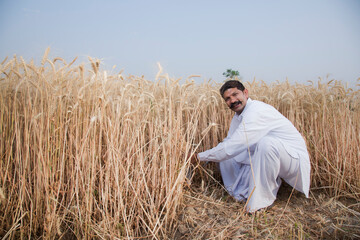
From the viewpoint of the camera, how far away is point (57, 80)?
5.16ft

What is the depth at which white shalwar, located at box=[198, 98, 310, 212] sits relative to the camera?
194cm

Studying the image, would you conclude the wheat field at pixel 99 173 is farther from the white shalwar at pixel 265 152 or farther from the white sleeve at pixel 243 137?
the white sleeve at pixel 243 137

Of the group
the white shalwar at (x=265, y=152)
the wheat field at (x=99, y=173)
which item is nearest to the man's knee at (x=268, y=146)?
Result: the white shalwar at (x=265, y=152)

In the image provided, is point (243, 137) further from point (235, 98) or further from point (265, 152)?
point (235, 98)

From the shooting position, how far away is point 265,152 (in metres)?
1.93

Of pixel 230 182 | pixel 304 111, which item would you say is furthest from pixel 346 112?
pixel 230 182

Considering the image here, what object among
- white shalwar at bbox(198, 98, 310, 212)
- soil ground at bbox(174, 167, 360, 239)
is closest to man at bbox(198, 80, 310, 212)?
white shalwar at bbox(198, 98, 310, 212)

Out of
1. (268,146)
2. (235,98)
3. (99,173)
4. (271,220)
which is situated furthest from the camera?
(235,98)

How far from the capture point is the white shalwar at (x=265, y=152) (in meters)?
1.94

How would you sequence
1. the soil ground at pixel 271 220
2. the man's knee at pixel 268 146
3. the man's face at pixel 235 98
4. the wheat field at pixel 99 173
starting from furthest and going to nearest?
the man's face at pixel 235 98, the man's knee at pixel 268 146, the soil ground at pixel 271 220, the wheat field at pixel 99 173

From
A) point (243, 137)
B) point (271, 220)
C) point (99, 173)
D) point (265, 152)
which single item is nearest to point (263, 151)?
point (265, 152)

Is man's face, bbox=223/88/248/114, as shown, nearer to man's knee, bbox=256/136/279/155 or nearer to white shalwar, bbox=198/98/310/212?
white shalwar, bbox=198/98/310/212

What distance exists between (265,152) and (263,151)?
19 millimetres

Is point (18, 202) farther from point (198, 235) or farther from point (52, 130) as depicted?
point (198, 235)
